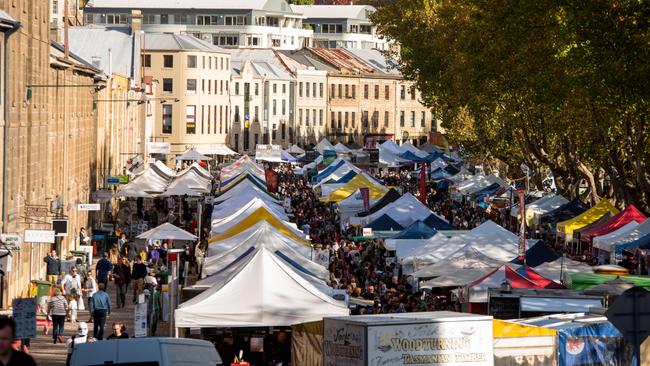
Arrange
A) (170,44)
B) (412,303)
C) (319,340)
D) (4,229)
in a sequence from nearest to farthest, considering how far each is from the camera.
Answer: (319,340)
(412,303)
(4,229)
(170,44)

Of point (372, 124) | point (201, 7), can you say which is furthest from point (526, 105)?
point (201, 7)

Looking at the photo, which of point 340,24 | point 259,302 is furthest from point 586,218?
point 340,24

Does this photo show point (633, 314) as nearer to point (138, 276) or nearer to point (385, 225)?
point (138, 276)

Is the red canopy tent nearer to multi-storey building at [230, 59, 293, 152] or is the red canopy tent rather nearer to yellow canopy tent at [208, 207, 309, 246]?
yellow canopy tent at [208, 207, 309, 246]

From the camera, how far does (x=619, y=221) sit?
38938 millimetres

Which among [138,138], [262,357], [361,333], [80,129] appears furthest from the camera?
[138,138]

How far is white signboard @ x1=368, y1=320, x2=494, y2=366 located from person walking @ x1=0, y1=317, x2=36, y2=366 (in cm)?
763

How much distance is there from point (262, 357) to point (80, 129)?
31.2m

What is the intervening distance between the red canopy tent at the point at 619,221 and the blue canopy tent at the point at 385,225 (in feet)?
19.8

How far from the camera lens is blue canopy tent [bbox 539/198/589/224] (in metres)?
46.7

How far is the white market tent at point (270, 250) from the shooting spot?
102ft

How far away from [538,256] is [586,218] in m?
10.5

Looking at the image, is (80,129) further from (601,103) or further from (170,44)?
(170,44)

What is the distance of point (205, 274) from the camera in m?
31.1
